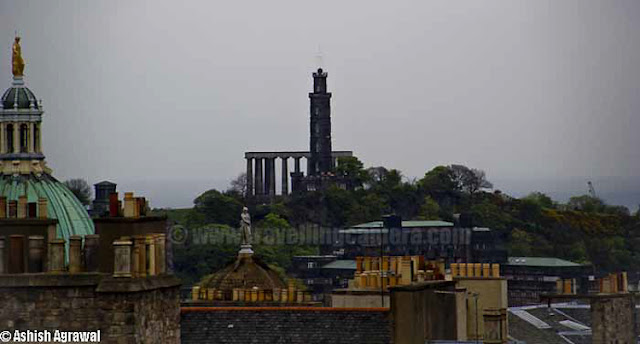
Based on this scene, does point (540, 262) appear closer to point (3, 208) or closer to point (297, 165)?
point (297, 165)

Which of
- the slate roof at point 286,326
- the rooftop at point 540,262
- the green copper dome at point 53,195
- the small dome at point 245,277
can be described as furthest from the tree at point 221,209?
the slate roof at point 286,326

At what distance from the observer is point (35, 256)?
1520 centimetres

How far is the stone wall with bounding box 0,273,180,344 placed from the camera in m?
14.9

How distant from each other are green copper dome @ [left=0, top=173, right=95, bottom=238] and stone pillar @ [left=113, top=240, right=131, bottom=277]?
5170mm

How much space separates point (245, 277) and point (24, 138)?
4.68m

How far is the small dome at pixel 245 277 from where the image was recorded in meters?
32.6

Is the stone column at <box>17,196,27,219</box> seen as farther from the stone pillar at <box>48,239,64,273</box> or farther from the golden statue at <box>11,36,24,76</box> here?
the golden statue at <box>11,36,24,76</box>

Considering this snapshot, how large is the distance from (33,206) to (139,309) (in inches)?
115

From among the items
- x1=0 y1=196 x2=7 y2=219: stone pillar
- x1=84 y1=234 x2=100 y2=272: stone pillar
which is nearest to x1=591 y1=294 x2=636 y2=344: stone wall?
x1=0 y1=196 x2=7 y2=219: stone pillar

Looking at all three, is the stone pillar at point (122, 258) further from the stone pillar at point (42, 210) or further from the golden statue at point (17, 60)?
the golden statue at point (17, 60)

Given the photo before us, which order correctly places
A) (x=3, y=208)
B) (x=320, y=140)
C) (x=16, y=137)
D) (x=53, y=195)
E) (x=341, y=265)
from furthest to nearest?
1. (x=320, y=140)
2. (x=341, y=265)
3. (x=16, y=137)
4. (x=53, y=195)
5. (x=3, y=208)

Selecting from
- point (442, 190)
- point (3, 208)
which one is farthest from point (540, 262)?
point (3, 208)

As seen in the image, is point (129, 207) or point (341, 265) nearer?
point (129, 207)

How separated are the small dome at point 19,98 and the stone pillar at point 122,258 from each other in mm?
9327
